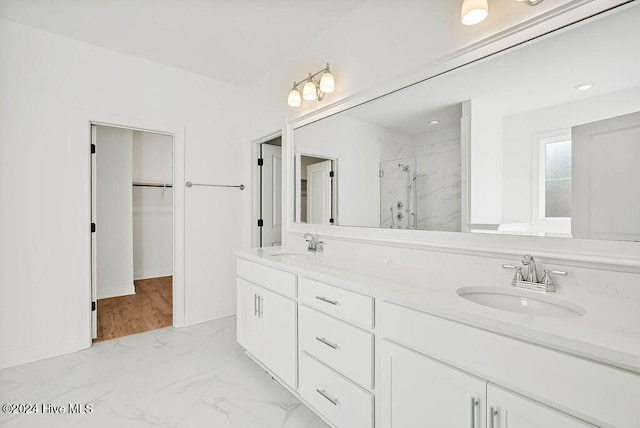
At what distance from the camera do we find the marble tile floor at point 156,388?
1.70 metres

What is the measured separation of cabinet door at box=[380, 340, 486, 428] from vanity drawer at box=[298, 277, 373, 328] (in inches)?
6.2

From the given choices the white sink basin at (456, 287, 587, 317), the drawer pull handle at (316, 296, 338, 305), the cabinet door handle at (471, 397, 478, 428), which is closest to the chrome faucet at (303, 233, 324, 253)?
the drawer pull handle at (316, 296, 338, 305)

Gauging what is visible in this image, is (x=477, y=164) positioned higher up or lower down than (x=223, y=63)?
lower down

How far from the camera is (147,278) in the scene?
4.92 meters

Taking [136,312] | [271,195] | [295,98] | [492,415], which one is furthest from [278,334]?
[136,312]

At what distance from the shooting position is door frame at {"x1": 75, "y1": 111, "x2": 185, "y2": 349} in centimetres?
259

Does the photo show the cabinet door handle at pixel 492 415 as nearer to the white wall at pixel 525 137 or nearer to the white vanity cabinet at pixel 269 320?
the white wall at pixel 525 137

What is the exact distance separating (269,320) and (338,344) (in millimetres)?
692

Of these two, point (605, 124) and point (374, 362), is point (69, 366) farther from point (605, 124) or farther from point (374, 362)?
point (605, 124)

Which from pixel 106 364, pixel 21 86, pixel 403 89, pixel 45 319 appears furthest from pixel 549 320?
pixel 21 86

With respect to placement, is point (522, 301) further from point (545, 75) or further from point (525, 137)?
point (545, 75)

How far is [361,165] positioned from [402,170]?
1.10ft

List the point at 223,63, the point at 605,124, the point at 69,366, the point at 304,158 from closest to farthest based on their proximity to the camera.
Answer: the point at 605,124
the point at 69,366
the point at 304,158
the point at 223,63

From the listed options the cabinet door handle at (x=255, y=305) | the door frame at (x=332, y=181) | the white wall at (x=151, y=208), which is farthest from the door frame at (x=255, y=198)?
the white wall at (x=151, y=208)
